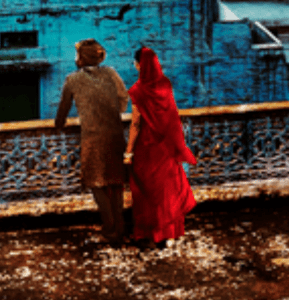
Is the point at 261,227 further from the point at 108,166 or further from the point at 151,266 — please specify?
the point at 108,166

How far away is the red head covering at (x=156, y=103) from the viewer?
10.1 ft

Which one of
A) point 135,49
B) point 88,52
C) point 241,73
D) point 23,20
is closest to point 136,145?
point 88,52

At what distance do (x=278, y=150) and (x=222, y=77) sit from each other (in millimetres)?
5039

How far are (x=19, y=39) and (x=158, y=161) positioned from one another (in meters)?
7.04

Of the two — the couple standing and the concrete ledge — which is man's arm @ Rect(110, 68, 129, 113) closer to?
the couple standing

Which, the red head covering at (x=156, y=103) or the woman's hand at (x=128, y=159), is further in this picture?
the woman's hand at (x=128, y=159)

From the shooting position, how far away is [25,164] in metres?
4.17

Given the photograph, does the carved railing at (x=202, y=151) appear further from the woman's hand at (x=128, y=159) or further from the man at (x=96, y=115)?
the woman's hand at (x=128, y=159)

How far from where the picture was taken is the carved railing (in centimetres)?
405

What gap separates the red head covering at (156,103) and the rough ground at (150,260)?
0.86 m

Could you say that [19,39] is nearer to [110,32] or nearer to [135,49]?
[110,32]

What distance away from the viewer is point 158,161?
10.5ft

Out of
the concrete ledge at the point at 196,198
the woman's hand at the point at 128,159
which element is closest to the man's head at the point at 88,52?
the woman's hand at the point at 128,159

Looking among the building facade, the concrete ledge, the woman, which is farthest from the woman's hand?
the building facade
